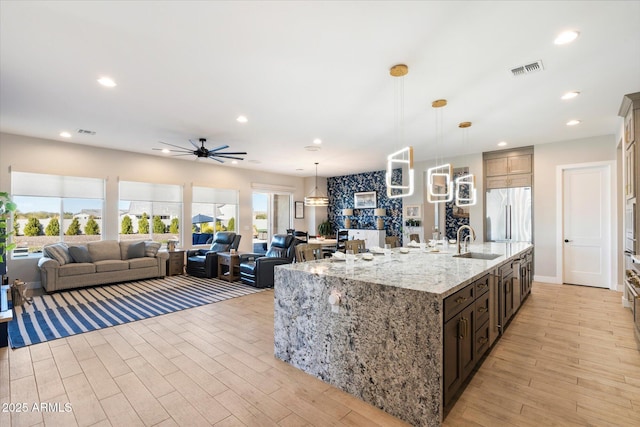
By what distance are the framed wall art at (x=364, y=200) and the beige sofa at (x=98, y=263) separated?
6.20m

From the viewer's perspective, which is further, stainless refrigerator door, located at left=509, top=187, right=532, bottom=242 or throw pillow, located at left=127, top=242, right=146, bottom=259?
throw pillow, located at left=127, top=242, right=146, bottom=259

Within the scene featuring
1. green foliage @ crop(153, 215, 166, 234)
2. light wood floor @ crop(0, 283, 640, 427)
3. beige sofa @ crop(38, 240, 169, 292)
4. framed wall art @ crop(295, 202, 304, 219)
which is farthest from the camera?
framed wall art @ crop(295, 202, 304, 219)

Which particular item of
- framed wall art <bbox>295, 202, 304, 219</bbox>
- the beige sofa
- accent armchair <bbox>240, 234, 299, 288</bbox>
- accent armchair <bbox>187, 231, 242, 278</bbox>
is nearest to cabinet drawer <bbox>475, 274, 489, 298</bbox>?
accent armchair <bbox>240, 234, 299, 288</bbox>

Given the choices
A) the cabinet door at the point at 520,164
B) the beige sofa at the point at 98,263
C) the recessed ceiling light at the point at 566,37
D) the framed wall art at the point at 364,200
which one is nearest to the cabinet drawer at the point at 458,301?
the recessed ceiling light at the point at 566,37

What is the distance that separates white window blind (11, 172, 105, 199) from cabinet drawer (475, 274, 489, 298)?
746 cm

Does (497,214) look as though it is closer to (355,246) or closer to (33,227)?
(355,246)

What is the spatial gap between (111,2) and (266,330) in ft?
11.1

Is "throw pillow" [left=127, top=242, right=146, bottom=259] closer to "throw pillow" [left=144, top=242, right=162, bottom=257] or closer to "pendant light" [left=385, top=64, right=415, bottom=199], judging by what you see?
"throw pillow" [left=144, top=242, right=162, bottom=257]

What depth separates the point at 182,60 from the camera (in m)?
2.92

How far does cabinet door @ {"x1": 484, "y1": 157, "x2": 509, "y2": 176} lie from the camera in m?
6.62

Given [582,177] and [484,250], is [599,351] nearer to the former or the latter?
[484,250]

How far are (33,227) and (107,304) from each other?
283 cm

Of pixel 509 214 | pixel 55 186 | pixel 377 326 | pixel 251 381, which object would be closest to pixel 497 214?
pixel 509 214

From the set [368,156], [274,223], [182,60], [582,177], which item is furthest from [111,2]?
[274,223]
